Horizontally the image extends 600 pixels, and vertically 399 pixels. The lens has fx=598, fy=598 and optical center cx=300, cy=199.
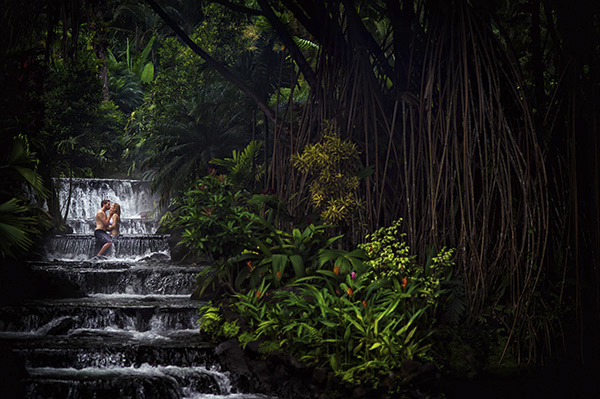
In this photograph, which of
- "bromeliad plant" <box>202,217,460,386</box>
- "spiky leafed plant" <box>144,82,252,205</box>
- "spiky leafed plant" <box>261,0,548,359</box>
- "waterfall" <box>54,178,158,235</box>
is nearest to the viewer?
"bromeliad plant" <box>202,217,460,386</box>

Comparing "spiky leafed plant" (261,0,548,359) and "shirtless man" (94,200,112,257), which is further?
"shirtless man" (94,200,112,257)

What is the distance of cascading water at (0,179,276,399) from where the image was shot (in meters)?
5.28

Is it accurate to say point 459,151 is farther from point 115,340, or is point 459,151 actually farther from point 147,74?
point 147,74

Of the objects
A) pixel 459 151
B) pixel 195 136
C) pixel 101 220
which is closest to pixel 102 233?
pixel 101 220

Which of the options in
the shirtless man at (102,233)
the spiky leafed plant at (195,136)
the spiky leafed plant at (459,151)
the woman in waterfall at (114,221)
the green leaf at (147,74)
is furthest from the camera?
the green leaf at (147,74)

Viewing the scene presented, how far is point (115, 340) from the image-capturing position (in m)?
6.56

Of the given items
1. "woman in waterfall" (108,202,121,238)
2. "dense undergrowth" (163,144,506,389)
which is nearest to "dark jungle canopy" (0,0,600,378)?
"dense undergrowth" (163,144,506,389)

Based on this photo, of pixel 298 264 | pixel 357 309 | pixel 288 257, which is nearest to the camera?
pixel 357 309

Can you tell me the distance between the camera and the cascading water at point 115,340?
528 centimetres

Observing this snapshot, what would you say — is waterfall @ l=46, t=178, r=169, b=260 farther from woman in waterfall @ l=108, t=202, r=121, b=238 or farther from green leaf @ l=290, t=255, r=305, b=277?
green leaf @ l=290, t=255, r=305, b=277

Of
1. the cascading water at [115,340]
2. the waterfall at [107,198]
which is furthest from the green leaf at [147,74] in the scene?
the cascading water at [115,340]

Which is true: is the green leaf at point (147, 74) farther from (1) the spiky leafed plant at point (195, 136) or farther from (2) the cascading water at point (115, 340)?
(2) the cascading water at point (115, 340)

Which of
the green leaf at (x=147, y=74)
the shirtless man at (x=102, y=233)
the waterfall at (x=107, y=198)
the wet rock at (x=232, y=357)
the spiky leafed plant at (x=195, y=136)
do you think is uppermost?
the green leaf at (x=147, y=74)

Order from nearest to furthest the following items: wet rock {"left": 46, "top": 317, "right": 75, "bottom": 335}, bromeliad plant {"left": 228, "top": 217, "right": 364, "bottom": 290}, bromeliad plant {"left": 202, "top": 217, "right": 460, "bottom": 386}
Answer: bromeliad plant {"left": 202, "top": 217, "right": 460, "bottom": 386}, bromeliad plant {"left": 228, "top": 217, "right": 364, "bottom": 290}, wet rock {"left": 46, "top": 317, "right": 75, "bottom": 335}
